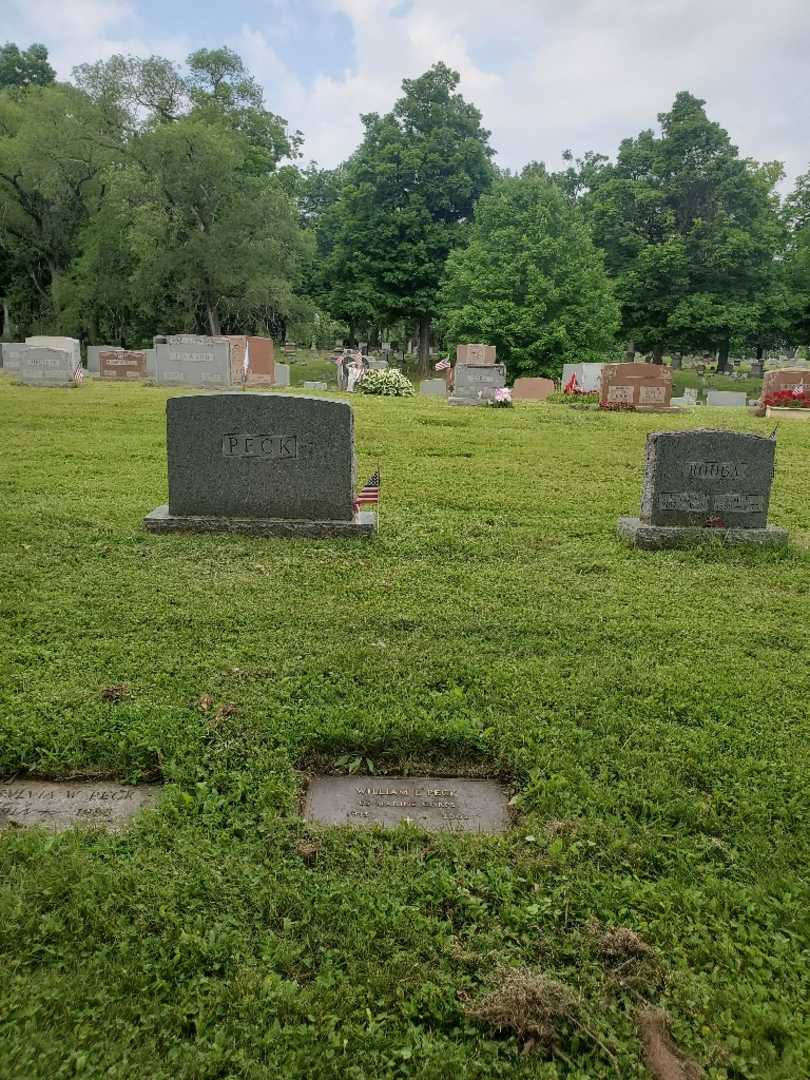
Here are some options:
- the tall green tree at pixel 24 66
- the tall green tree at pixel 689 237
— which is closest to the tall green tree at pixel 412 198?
the tall green tree at pixel 689 237

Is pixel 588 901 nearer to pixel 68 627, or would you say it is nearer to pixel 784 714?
pixel 784 714

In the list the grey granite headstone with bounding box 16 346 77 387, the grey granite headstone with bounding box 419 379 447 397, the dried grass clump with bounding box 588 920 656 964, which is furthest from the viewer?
the grey granite headstone with bounding box 419 379 447 397

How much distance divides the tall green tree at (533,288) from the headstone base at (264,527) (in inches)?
990

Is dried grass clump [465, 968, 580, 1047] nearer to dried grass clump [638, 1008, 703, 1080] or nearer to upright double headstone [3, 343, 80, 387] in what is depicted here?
dried grass clump [638, 1008, 703, 1080]

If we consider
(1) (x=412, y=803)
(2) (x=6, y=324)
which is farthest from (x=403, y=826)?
(2) (x=6, y=324)

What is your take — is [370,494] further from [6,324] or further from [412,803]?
[6,324]

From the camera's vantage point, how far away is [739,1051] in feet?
6.45

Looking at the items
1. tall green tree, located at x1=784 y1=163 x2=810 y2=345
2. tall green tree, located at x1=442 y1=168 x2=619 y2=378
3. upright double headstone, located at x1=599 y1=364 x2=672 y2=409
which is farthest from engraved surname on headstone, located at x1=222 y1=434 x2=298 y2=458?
tall green tree, located at x1=784 y1=163 x2=810 y2=345

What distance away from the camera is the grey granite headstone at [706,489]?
246 inches

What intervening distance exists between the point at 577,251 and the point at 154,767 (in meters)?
32.8

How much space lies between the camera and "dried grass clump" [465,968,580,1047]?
199 centimetres

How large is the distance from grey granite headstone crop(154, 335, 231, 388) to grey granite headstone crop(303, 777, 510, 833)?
2002cm

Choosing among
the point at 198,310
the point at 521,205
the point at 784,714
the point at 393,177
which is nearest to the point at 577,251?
the point at 521,205

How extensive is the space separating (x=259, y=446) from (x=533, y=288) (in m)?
26.5
